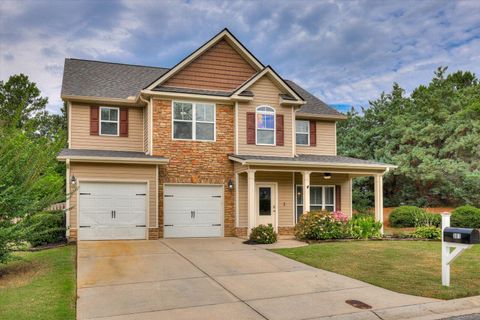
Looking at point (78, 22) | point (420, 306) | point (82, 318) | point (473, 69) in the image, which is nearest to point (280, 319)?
point (420, 306)

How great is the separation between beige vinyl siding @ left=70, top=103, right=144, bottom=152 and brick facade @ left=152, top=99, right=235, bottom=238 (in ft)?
5.89

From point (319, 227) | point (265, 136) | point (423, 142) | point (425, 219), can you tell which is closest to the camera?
point (319, 227)

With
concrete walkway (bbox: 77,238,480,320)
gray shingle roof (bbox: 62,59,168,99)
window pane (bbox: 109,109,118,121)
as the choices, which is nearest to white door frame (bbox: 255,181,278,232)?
concrete walkway (bbox: 77,238,480,320)

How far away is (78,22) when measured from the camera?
16.5 metres

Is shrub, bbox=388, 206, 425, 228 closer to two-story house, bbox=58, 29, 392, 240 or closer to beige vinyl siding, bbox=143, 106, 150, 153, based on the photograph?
two-story house, bbox=58, 29, 392, 240

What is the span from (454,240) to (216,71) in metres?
11.7

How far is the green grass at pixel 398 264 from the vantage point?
7879mm

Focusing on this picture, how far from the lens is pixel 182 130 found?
1600cm

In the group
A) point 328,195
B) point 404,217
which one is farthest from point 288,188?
point 404,217

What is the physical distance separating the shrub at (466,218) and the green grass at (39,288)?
16.3m

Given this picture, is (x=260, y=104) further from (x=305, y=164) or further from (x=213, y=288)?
(x=213, y=288)

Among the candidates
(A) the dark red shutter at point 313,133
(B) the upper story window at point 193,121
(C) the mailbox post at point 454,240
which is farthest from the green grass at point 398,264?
(A) the dark red shutter at point 313,133

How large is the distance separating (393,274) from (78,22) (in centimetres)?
1460

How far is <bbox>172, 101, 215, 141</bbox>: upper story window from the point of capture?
1597 centimetres
